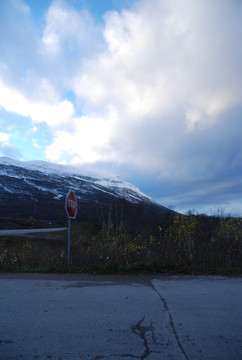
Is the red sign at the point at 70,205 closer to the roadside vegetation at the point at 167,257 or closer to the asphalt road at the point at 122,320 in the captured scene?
the roadside vegetation at the point at 167,257

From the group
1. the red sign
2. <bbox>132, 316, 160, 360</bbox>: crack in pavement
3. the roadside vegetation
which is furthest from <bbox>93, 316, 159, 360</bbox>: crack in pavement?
the red sign

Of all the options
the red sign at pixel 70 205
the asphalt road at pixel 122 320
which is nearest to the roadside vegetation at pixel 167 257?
the asphalt road at pixel 122 320

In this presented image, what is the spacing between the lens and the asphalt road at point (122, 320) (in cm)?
271

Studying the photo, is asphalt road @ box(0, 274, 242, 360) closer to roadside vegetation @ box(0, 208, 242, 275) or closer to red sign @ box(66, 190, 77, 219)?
roadside vegetation @ box(0, 208, 242, 275)

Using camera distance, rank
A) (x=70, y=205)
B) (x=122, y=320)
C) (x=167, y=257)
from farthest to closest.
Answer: (x=70, y=205) < (x=167, y=257) < (x=122, y=320)

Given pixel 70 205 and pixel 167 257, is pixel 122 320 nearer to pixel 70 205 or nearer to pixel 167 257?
pixel 167 257

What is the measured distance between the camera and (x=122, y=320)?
345 centimetres

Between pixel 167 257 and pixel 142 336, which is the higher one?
pixel 167 257

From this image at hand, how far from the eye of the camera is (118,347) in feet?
9.12

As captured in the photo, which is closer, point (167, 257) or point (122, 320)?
point (122, 320)

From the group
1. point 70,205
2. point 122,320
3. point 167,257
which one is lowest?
point 122,320

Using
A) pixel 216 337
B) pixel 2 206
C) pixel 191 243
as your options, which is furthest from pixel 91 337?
pixel 2 206

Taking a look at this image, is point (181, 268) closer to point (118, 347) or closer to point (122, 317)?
point (122, 317)

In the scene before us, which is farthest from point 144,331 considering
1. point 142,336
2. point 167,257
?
point 167,257
